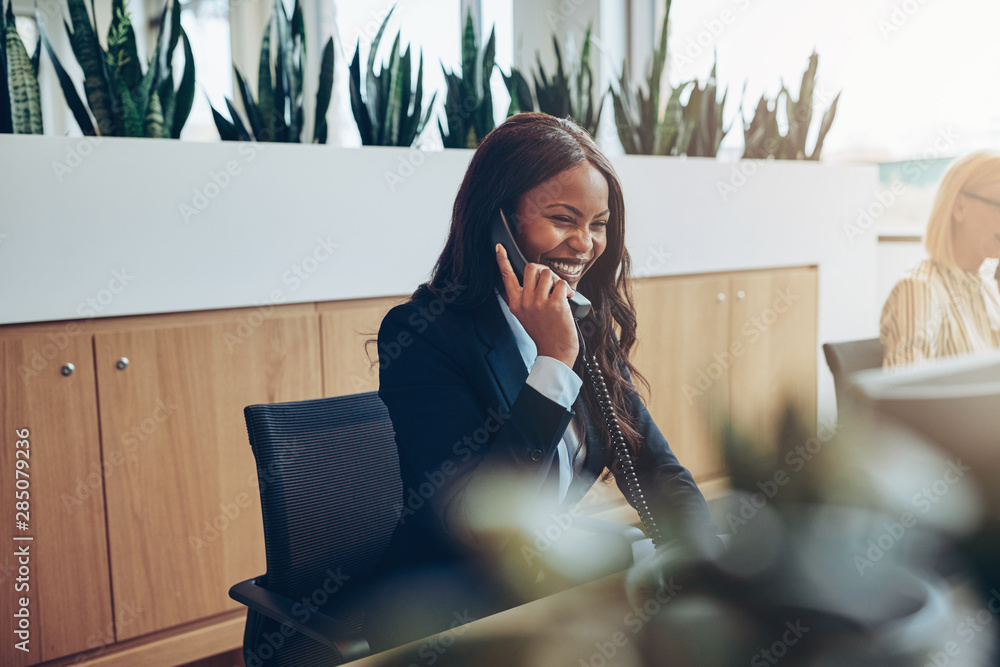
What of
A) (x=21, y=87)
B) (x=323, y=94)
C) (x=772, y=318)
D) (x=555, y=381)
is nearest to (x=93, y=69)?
(x=21, y=87)

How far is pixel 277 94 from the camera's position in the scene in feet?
6.98

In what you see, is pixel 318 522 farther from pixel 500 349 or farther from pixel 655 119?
pixel 655 119

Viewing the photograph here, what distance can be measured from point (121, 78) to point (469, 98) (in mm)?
1009

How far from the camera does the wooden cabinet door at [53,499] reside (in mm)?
1729

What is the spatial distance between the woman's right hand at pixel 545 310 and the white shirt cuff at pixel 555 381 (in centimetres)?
2

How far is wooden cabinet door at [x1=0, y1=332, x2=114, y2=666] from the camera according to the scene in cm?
173

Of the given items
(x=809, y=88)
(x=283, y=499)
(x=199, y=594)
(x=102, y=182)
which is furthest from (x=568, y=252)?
(x=809, y=88)

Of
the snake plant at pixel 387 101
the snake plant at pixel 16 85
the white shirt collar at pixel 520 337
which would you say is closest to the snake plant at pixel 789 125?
the snake plant at pixel 387 101

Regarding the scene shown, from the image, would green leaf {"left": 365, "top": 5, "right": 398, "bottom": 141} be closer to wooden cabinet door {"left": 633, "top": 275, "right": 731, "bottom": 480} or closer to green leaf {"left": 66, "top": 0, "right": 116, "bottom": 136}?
green leaf {"left": 66, "top": 0, "right": 116, "bottom": 136}

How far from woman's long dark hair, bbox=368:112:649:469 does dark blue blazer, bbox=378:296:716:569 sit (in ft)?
0.12

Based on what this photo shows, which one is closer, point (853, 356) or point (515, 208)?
point (515, 208)

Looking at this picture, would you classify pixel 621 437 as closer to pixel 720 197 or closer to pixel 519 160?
pixel 519 160

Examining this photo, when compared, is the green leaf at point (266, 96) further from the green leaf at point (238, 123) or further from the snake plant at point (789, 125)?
the snake plant at point (789, 125)

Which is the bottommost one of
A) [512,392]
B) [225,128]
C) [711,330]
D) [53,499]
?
[53,499]
